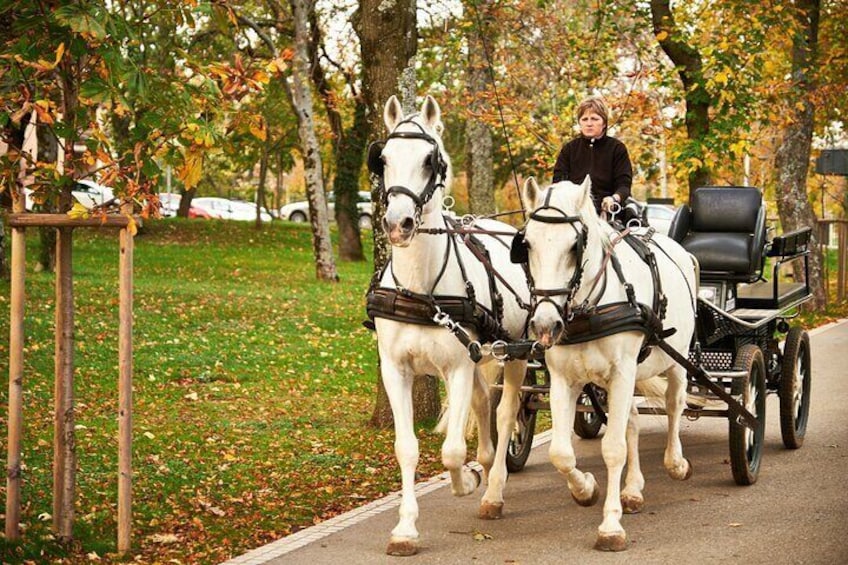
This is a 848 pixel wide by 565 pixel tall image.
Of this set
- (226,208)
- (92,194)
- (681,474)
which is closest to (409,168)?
(681,474)

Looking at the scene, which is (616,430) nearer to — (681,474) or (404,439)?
(404,439)

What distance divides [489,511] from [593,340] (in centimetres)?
151

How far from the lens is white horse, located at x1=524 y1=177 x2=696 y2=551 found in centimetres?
703

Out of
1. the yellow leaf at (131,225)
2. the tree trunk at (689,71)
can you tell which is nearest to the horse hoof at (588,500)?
→ the yellow leaf at (131,225)

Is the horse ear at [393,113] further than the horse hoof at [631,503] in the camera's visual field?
No

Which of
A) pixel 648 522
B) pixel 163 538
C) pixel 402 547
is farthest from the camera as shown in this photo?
pixel 648 522

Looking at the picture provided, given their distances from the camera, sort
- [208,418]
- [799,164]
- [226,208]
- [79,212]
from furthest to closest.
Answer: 1. [226,208]
2. [799,164]
3. [208,418]
4. [79,212]

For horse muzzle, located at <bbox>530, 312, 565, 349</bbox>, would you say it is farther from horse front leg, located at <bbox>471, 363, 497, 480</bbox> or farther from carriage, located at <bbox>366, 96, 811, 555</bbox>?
horse front leg, located at <bbox>471, 363, 497, 480</bbox>

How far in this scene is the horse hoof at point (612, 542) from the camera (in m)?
7.34

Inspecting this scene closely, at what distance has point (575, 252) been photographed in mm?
7105

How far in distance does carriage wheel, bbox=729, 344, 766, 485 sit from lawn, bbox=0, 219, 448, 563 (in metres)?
2.42

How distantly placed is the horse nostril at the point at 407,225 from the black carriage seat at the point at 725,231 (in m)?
4.78

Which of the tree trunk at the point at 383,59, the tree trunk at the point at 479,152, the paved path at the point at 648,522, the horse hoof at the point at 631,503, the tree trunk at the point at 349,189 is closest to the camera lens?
the paved path at the point at 648,522

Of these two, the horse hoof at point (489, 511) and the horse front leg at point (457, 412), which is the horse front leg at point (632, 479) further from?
the horse front leg at point (457, 412)
